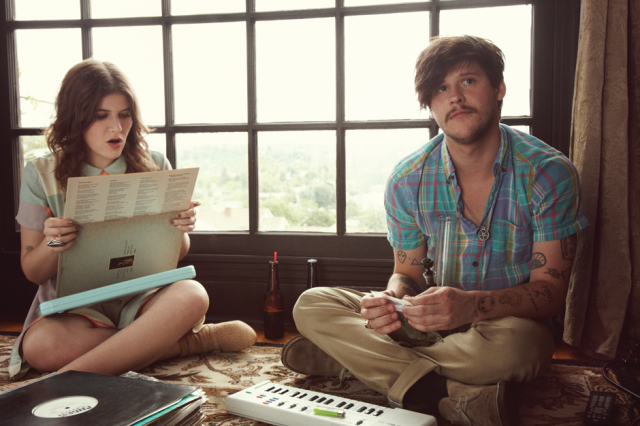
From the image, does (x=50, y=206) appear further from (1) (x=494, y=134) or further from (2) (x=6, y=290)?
(1) (x=494, y=134)

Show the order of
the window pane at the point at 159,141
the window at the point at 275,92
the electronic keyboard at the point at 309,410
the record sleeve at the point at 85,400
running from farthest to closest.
A: the window pane at the point at 159,141
the window at the point at 275,92
the electronic keyboard at the point at 309,410
the record sleeve at the point at 85,400

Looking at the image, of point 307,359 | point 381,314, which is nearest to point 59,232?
point 307,359

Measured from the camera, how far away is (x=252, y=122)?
7.16ft

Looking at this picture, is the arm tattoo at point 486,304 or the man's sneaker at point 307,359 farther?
the man's sneaker at point 307,359

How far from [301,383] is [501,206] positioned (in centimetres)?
76

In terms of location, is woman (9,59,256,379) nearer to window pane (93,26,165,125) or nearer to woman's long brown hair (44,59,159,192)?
woman's long brown hair (44,59,159,192)

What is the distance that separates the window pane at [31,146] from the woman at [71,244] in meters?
0.90

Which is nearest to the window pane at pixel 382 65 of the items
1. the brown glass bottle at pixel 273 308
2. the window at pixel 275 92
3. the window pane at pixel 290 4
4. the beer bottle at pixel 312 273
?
the window at pixel 275 92

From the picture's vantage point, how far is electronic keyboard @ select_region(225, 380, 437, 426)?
3.28ft

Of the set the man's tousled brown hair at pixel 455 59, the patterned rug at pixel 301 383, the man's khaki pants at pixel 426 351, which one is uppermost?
the man's tousled brown hair at pixel 455 59

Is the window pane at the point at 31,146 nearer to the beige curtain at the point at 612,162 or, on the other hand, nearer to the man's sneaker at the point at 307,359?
the man's sneaker at the point at 307,359

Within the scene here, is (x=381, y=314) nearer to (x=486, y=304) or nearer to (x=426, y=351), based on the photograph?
(x=426, y=351)

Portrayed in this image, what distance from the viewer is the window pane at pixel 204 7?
217 cm

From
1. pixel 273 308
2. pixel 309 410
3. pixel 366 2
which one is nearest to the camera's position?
pixel 309 410
